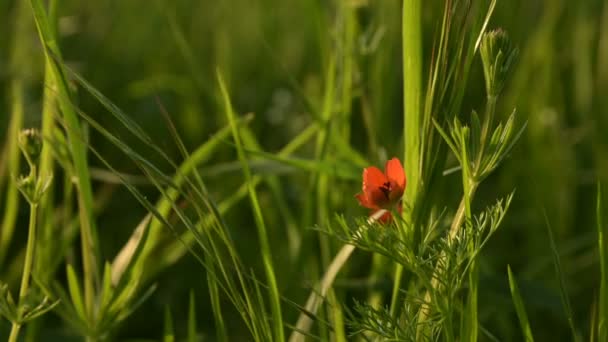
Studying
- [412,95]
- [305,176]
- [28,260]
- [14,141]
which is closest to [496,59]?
[412,95]

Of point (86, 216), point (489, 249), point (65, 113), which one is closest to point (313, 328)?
point (86, 216)

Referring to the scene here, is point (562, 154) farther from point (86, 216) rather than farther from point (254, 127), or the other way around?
point (86, 216)

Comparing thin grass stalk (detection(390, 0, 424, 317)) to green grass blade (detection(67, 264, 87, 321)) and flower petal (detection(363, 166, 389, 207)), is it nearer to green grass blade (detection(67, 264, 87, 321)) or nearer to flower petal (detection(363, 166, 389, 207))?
flower petal (detection(363, 166, 389, 207))

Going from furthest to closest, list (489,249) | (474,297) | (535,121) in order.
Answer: (535,121)
(489,249)
(474,297)

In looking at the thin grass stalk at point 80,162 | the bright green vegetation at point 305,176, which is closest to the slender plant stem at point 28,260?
the bright green vegetation at point 305,176

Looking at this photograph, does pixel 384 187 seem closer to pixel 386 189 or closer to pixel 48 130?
pixel 386 189
